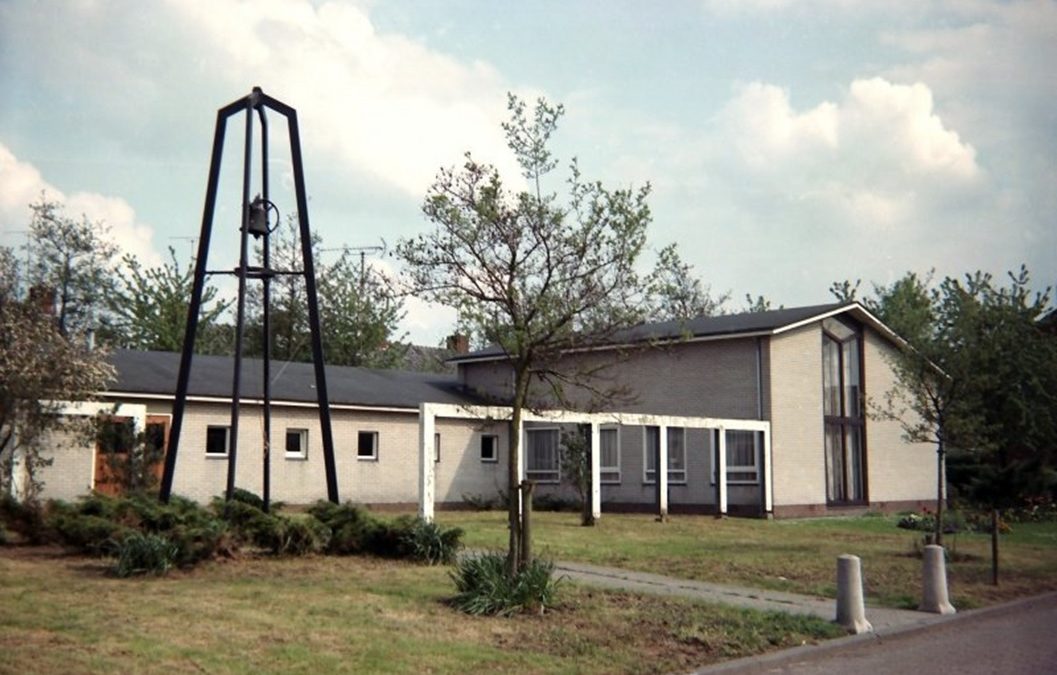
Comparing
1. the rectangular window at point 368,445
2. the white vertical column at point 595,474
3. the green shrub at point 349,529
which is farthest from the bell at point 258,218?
the rectangular window at point 368,445

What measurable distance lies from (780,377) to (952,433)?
12.8 m

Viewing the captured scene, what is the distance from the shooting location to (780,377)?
106 feet

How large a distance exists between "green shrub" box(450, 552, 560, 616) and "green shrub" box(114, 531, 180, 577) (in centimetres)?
371

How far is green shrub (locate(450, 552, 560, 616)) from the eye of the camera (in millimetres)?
11914

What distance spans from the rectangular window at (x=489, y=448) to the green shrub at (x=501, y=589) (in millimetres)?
23250

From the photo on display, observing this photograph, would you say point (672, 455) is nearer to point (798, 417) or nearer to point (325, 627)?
point (798, 417)

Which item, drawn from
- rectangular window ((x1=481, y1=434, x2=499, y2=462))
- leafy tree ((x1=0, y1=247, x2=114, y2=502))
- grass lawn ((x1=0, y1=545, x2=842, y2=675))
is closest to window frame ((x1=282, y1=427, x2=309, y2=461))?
rectangular window ((x1=481, y1=434, x2=499, y2=462))

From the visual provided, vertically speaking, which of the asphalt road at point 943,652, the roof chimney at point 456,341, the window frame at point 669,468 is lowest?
the asphalt road at point 943,652

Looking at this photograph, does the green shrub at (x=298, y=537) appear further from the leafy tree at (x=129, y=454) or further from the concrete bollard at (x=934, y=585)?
the leafy tree at (x=129, y=454)

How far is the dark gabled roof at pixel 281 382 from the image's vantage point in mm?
27875

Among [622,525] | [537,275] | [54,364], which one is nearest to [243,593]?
[537,275]

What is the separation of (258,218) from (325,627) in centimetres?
893

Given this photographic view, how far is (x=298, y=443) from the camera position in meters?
30.9

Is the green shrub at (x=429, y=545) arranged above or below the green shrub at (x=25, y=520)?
below
